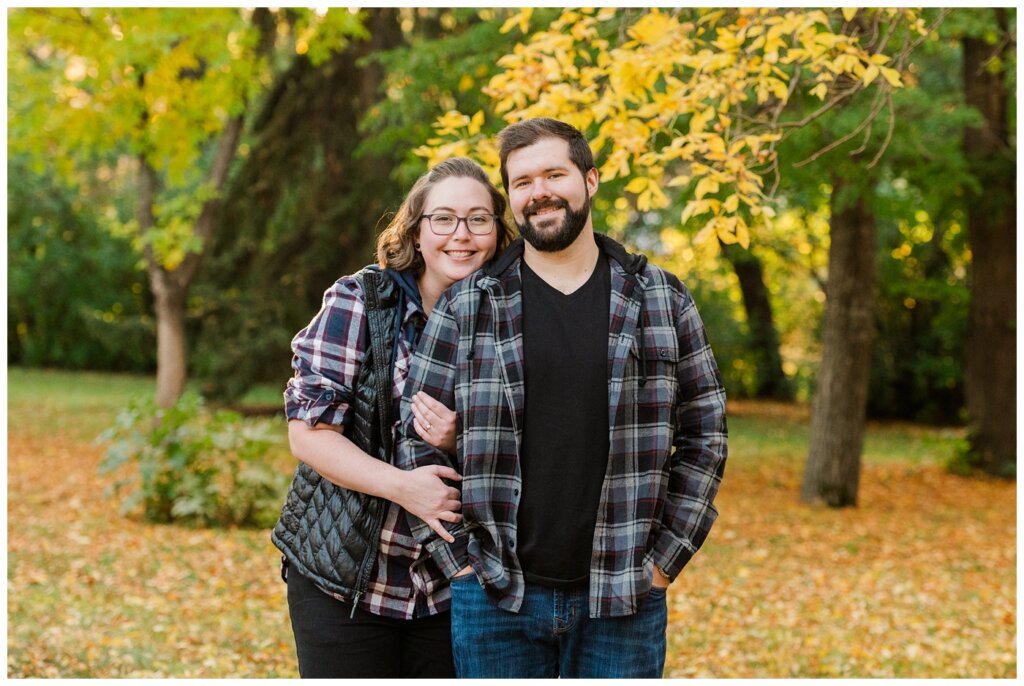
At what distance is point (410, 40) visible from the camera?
1346cm

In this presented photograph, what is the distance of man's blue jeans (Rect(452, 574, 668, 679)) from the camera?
2.47m

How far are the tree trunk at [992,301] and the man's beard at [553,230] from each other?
9.71 metres

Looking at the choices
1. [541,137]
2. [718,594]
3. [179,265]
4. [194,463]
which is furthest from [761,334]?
[541,137]

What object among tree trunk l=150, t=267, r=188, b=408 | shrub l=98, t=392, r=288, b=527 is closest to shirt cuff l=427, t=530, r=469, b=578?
shrub l=98, t=392, r=288, b=527

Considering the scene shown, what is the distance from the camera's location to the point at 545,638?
2490 millimetres

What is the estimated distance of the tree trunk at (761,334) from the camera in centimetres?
2006

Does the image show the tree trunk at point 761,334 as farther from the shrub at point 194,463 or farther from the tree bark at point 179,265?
the shrub at point 194,463

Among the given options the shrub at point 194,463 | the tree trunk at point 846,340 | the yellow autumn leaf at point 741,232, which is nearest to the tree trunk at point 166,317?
the shrub at point 194,463

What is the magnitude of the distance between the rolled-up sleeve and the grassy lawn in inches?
123

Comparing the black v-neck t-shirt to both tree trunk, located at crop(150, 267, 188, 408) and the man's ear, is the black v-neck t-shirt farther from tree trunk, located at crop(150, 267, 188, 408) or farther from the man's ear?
tree trunk, located at crop(150, 267, 188, 408)

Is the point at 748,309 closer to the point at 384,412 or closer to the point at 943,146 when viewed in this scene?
the point at 943,146

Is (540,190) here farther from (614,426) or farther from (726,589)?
(726,589)

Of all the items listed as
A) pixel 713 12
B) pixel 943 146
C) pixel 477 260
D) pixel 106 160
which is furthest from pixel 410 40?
pixel 106 160

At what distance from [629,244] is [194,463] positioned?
35.8ft
